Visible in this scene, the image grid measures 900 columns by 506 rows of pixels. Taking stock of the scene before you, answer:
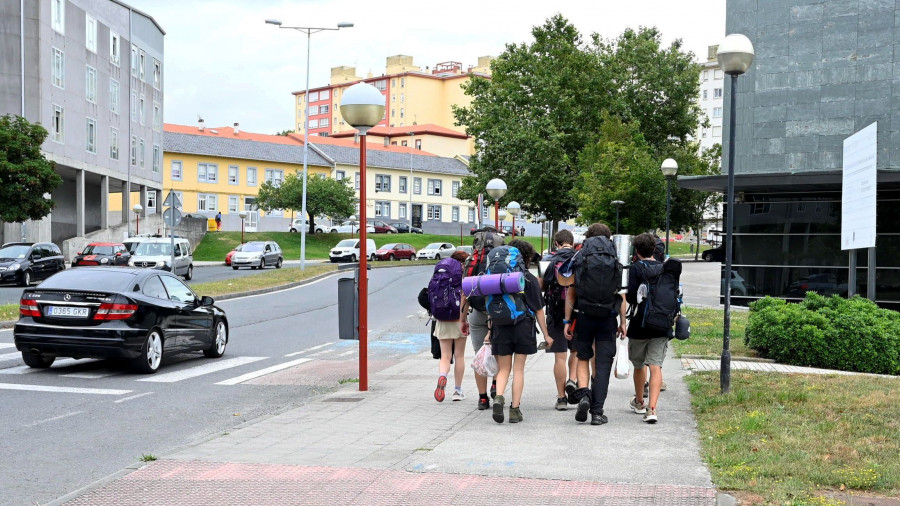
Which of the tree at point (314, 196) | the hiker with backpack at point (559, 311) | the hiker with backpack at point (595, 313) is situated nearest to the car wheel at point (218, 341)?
the hiker with backpack at point (559, 311)

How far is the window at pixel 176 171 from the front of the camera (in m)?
89.5

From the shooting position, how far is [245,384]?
39.4ft

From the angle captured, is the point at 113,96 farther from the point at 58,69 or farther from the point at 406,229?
→ the point at 406,229

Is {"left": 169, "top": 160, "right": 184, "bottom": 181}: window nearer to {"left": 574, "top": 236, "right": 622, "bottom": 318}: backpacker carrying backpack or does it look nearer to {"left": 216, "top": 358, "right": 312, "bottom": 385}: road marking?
{"left": 216, "top": 358, "right": 312, "bottom": 385}: road marking

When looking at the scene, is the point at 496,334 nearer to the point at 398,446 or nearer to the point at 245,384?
the point at 398,446

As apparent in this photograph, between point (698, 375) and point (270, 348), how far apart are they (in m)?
7.74

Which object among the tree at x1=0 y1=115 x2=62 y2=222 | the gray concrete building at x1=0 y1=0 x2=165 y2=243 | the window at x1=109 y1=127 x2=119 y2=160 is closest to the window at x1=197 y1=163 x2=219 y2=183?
the gray concrete building at x1=0 y1=0 x2=165 y2=243

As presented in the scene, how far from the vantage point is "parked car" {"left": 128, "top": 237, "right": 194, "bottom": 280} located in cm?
3722

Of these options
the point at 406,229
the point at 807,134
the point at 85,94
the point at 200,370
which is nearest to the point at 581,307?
the point at 200,370

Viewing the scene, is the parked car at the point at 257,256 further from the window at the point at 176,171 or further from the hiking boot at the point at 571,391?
the hiking boot at the point at 571,391

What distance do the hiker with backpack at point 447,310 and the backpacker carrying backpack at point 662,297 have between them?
2.02 m

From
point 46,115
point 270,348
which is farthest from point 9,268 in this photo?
point 270,348

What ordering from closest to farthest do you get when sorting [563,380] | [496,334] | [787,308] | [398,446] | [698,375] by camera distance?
1. [398,446]
2. [496,334]
3. [563,380]
4. [698,375]
5. [787,308]

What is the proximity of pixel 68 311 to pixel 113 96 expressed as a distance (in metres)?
47.3
